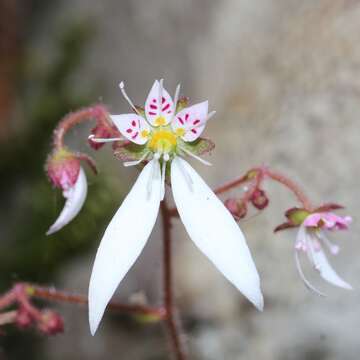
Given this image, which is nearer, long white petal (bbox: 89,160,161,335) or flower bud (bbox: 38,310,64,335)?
long white petal (bbox: 89,160,161,335)

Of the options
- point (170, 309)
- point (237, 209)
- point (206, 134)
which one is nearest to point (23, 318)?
point (170, 309)

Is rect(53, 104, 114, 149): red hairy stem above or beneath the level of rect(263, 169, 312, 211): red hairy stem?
above

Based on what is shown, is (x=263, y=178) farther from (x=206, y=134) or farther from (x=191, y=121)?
(x=206, y=134)

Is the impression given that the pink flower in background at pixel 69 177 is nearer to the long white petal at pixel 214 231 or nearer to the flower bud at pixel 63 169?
the flower bud at pixel 63 169

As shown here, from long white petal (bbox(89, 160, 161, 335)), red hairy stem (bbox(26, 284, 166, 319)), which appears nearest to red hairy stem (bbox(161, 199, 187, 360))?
red hairy stem (bbox(26, 284, 166, 319))

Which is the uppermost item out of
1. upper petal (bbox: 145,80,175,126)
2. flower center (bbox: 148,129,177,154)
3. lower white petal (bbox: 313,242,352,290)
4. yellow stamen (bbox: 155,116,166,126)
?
upper petal (bbox: 145,80,175,126)

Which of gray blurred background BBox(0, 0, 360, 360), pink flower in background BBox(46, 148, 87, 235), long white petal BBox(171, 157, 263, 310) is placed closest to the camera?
long white petal BBox(171, 157, 263, 310)

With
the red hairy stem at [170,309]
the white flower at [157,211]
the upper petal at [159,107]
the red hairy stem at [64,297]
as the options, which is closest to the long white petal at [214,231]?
the white flower at [157,211]

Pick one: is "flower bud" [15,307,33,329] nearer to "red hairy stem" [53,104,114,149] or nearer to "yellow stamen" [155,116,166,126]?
"red hairy stem" [53,104,114,149]
